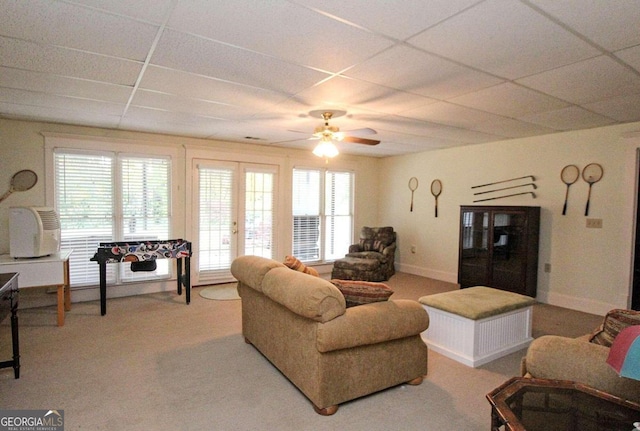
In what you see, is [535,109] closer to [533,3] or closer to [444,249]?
[533,3]

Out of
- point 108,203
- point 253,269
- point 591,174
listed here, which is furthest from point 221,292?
point 591,174

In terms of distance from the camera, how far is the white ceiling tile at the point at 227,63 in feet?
7.32

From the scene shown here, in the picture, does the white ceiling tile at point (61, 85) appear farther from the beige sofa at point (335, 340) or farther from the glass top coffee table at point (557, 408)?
the glass top coffee table at point (557, 408)

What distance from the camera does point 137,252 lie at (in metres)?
4.34

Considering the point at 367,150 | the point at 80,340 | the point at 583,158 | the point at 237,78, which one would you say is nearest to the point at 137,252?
the point at 80,340

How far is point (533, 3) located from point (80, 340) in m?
4.39

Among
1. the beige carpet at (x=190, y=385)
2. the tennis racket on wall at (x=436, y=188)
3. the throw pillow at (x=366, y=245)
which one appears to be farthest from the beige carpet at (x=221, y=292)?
the tennis racket on wall at (x=436, y=188)

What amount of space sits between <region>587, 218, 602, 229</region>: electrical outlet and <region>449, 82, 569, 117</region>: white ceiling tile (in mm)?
1831

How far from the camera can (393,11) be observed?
1815mm

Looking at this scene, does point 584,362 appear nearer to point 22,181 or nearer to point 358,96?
point 358,96

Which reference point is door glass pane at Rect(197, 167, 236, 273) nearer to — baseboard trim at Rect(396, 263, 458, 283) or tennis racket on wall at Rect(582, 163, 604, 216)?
baseboard trim at Rect(396, 263, 458, 283)

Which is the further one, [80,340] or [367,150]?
[367,150]

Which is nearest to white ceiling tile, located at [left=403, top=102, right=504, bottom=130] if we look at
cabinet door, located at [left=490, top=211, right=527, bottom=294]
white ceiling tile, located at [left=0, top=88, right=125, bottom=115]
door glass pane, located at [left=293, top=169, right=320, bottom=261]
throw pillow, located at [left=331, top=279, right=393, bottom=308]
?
cabinet door, located at [left=490, top=211, right=527, bottom=294]

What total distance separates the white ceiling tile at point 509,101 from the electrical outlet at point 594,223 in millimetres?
1831
